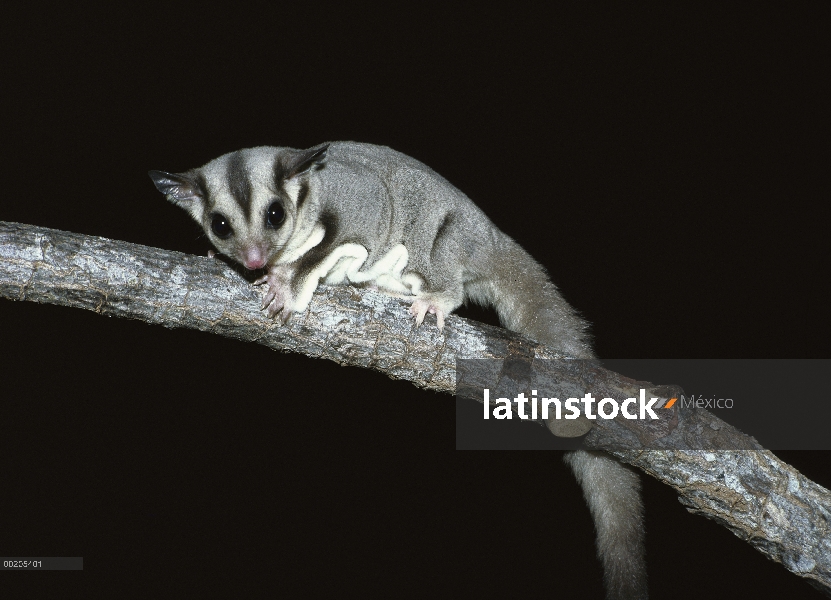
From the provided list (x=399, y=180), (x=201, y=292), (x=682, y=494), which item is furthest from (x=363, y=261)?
(x=682, y=494)

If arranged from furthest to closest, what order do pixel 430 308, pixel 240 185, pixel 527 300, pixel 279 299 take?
pixel 527 300 < pixel 430 308 < pixel 240 185 < pixel 279 299

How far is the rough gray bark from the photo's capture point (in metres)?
2.52

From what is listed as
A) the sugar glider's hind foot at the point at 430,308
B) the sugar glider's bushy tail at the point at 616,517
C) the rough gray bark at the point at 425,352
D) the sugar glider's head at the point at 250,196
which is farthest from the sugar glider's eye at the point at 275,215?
the sugar glider's bushy tail at the point at 616,517

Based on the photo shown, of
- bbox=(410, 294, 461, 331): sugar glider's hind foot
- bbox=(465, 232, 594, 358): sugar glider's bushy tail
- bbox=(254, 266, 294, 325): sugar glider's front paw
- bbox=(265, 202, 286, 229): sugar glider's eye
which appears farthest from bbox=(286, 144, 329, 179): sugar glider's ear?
bbox=(465, 232, 594, 358): sugar glider's bushy tail

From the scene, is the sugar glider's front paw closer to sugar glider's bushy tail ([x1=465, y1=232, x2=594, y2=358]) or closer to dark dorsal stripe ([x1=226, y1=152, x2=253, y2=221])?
dark dorsal stripe ([x1=226, y1=152, x2=253, y2=221])

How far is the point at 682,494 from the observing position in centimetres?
261

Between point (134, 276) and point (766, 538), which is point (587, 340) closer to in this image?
point (766, 538)

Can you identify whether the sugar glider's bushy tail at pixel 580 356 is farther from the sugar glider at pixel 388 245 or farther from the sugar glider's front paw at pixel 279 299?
the sugar glider's front paw at pixel 279 299

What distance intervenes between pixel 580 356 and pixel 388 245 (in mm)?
1146

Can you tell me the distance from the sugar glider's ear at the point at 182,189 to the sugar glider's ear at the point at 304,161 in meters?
0.43

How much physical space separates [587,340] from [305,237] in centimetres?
148

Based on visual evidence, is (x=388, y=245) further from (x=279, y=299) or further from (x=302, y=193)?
(x=279, y=299)

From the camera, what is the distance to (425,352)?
2762 millimetres

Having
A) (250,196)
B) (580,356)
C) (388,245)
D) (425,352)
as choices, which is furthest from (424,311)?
(250,196)
